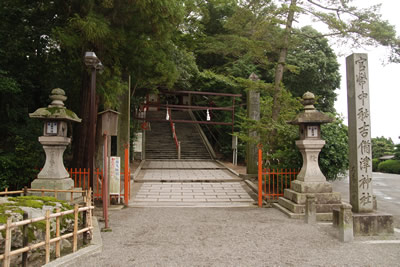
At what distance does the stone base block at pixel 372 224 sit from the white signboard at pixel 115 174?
231 inches

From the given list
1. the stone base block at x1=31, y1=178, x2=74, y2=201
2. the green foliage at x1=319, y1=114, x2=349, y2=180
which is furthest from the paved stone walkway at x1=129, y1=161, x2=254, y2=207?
the green foliage at x1=319, y1=114, x2=349, y2=180

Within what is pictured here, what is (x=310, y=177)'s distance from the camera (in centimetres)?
688

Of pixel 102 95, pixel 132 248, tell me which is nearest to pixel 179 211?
pixel 132 248

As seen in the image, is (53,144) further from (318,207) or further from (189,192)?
(318,207)

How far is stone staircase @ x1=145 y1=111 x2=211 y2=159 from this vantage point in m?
19.2

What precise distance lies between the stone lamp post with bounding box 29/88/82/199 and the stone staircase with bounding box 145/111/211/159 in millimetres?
11937

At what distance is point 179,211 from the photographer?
24.0 feet

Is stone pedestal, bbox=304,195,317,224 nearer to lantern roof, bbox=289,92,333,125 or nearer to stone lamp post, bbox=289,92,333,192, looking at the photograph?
stone lamp post, bbox=289,92,333,192

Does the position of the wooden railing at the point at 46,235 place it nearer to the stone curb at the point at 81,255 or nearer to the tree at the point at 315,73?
the stone curb at the point at 81,255

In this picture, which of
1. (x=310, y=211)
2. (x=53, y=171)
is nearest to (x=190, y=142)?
(x=53, y=171)

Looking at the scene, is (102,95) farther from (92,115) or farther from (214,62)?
(214,62)

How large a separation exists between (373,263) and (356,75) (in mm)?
3742

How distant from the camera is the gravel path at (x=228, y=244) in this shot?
159 inches

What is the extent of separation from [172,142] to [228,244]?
1698 cm
